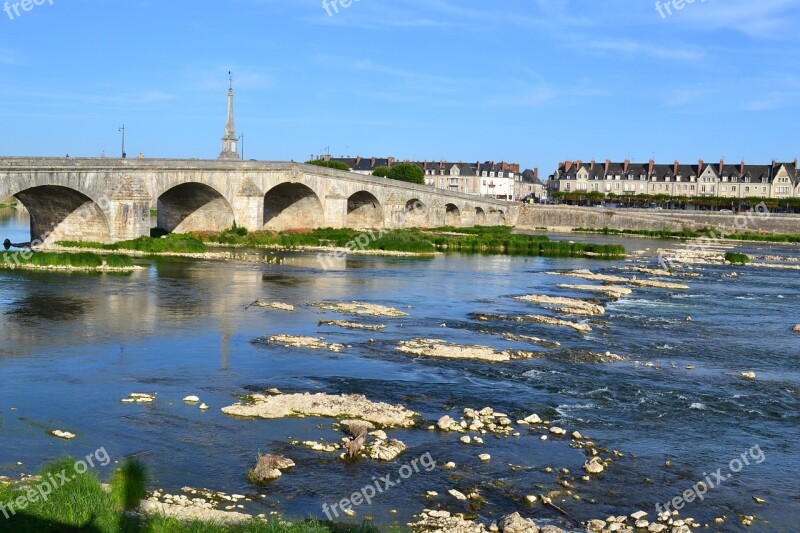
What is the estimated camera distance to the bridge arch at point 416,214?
8565cm

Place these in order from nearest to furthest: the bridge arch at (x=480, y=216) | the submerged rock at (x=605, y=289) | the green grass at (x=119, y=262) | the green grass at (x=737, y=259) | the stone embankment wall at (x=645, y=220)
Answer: the submerged rock at (x=605, y=289) < the green grass at (x=119, y=262) < the green grass at (x=737, y=259) < the bridge arch at (x=480, y=216) < the stone embankment wall at (x=645, y=220)

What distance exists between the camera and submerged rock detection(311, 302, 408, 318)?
30.8m

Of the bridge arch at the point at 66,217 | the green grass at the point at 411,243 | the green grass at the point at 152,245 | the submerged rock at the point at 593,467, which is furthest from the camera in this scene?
the green grass at the point at 411,243

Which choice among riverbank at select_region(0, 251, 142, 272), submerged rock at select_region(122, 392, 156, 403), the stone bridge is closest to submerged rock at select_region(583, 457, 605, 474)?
submerged rock at select_region(122, 392, 156, 403)

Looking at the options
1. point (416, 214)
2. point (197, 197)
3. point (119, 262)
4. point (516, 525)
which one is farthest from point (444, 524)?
point (416, 214)

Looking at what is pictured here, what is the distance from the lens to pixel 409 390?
19328mm

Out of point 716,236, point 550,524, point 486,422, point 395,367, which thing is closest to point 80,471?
point 550,524

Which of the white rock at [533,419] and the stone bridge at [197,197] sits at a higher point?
the stone bridge at [197,197]

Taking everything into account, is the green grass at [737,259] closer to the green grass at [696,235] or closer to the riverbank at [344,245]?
the riverbank at [344,245]

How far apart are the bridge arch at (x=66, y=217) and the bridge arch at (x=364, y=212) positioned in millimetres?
32690

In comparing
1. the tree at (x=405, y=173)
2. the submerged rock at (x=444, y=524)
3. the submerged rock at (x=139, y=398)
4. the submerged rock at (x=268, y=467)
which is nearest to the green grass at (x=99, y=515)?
the submerged rock at (x=444, y=524)

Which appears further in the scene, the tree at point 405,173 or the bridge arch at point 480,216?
the tree at point 405,173

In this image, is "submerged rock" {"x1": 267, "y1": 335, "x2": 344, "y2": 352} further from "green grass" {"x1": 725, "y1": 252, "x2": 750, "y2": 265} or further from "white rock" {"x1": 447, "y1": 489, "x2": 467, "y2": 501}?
"green grass" {"x1": 725, "y1": 252, "x2": 750, "y2": 265}

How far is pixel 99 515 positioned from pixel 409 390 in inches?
366
